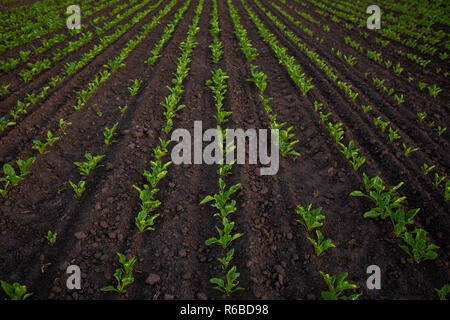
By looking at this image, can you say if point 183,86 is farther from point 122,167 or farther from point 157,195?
point 157,195

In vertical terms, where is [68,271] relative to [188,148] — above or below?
below

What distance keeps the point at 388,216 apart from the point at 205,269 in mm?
2661

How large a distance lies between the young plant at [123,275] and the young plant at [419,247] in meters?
3.22

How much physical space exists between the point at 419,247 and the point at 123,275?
348cm

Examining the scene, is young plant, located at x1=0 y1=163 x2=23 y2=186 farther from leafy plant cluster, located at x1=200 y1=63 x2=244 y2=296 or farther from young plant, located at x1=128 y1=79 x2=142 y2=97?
young plant, located at x1=128 y1=79 x2=142 y2=97

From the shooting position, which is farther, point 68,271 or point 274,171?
point 274,171

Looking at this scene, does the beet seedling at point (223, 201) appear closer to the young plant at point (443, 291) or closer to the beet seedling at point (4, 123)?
the young plant at point (443, 291)

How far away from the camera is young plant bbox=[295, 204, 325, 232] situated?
127 inches

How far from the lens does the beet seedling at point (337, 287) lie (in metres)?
2.51

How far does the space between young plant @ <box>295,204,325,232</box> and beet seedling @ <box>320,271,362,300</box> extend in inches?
25.7

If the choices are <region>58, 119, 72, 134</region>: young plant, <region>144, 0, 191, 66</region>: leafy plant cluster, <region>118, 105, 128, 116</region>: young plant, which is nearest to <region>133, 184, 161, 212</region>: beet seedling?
<region>58, 119, 72, 134</region>: young plant

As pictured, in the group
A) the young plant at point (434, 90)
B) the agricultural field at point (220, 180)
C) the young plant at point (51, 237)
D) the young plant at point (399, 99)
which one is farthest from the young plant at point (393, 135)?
the young plant at point (51, 237)

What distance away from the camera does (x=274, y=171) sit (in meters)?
4.27
